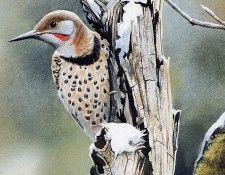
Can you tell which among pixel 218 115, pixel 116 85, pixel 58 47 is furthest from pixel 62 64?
pixel 218 115

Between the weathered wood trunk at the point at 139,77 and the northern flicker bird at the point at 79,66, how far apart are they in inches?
1.4

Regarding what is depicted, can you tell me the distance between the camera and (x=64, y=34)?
6.60 ft

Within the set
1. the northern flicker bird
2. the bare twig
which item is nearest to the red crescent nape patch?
the northern flicker bird

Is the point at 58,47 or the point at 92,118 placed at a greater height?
the point at 58,47

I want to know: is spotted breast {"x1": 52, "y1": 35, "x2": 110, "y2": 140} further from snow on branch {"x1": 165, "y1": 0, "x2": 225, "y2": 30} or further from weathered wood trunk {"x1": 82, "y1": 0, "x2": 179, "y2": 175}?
snow on branch {"x1": 165, "y1": 0, "x2": 225, "y2": 30}

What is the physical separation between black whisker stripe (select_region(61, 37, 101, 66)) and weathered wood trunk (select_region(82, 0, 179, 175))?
0.04 metres

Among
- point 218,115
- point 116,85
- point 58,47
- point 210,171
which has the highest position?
point 58,47

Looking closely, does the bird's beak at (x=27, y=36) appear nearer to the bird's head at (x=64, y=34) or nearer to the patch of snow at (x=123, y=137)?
the bird's head at (x=64, y=34)

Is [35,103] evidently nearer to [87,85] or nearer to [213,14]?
[87,85]

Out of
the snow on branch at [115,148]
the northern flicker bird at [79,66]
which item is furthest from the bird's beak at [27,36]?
the snow on branch at [115,148]

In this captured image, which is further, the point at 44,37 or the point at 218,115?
the point at 218,115

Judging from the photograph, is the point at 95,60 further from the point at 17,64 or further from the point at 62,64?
the point at 17,64

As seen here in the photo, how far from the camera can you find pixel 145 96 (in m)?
2.07

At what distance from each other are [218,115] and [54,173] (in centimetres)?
56
